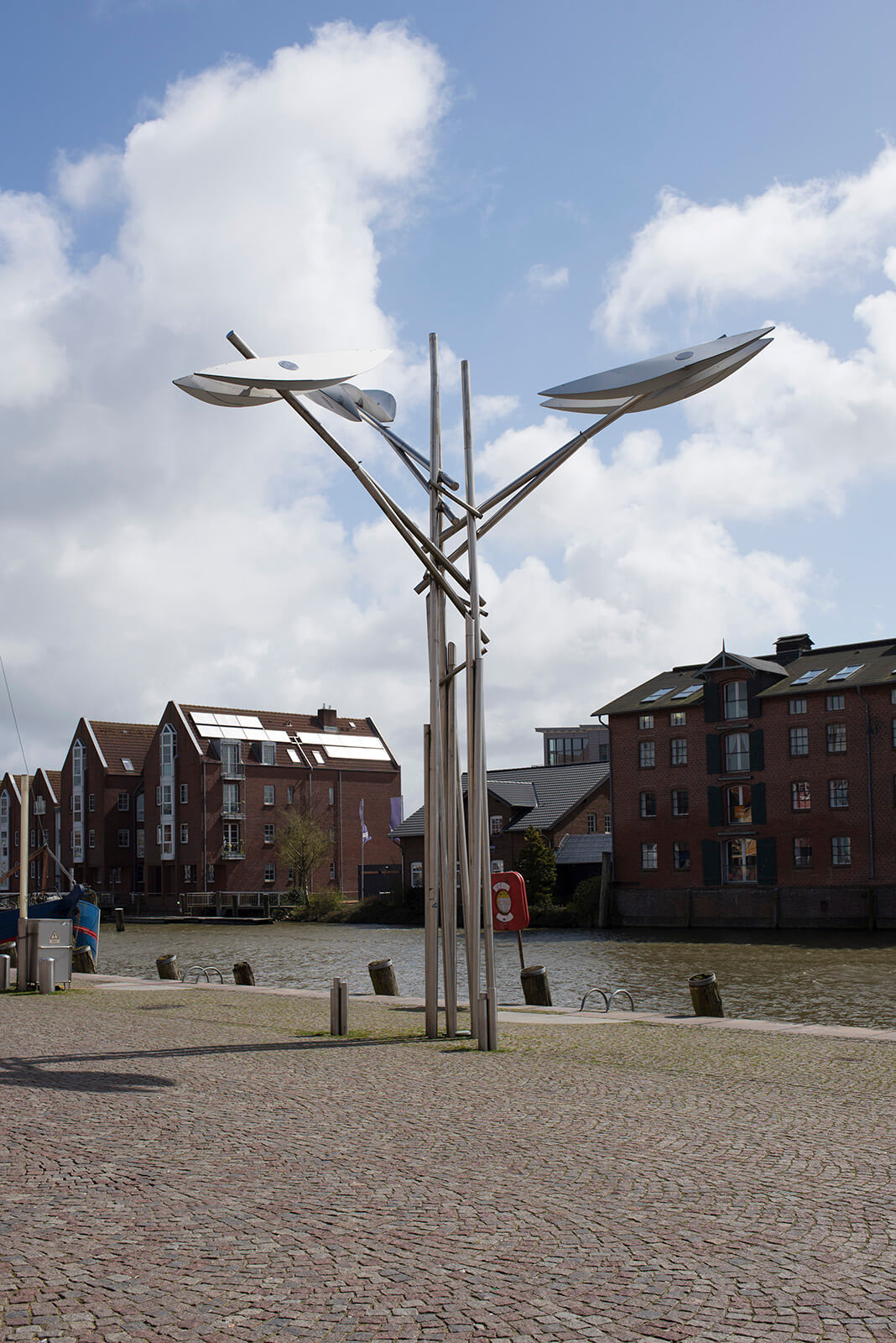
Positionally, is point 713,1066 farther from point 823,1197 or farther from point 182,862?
point 182,862

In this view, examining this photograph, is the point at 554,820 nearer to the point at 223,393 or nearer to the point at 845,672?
the point at 845,672

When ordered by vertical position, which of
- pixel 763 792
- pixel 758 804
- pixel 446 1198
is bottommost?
pixel 446 1198

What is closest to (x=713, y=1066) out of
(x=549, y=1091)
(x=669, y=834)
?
(x=549, y=1091)

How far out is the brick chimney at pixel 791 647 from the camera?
2345 inches

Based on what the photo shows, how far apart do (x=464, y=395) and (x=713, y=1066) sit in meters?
8.08

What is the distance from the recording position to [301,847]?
256 ft

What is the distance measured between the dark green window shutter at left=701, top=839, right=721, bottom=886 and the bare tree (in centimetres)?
2898

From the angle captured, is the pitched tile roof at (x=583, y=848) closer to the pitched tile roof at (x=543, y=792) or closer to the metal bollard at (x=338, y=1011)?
the pitched tile roof at (x=543, y=792)

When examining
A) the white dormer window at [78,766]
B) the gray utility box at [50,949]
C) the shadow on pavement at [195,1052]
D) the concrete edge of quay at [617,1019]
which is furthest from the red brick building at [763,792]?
the white dormer window at [78,766]

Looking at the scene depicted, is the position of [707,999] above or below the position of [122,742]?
below

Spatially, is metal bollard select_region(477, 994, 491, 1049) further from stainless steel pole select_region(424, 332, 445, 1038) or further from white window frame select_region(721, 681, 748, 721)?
white window frame select_region(721, 681, 748, 721)

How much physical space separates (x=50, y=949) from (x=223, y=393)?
10637 mm

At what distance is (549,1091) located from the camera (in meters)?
9.79

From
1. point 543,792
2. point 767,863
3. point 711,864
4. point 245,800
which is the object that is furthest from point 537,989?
point 245,800
